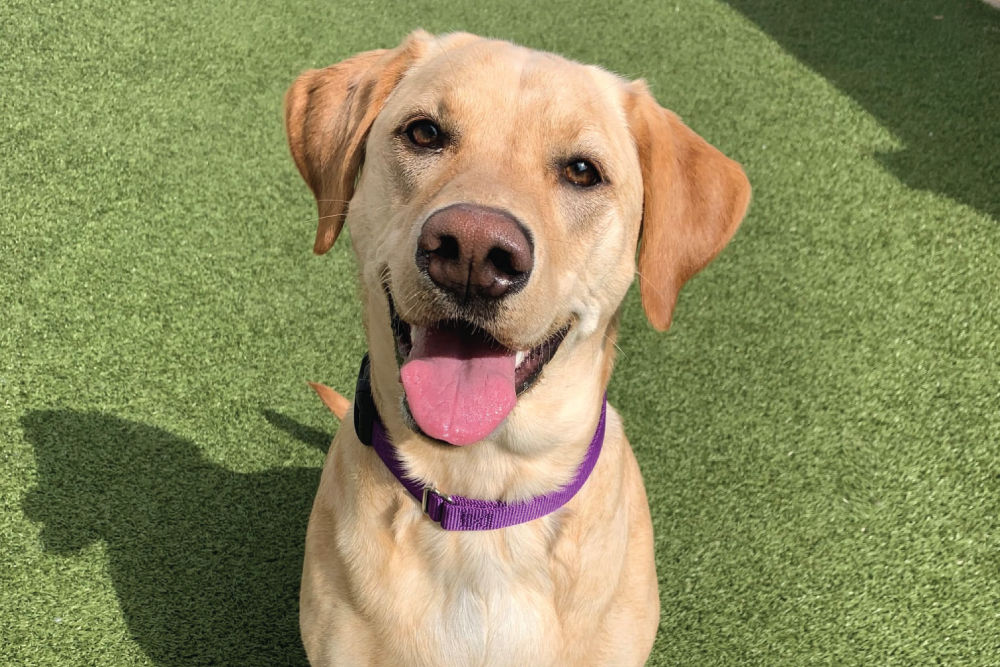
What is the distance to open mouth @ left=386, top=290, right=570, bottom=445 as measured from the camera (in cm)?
164

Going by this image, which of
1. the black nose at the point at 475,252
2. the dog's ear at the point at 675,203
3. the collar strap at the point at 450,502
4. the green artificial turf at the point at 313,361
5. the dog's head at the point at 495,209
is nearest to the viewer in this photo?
the black nose at the point at 475,252

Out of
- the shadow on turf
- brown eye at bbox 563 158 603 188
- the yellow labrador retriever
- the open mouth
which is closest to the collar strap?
the yellow labrador retriever

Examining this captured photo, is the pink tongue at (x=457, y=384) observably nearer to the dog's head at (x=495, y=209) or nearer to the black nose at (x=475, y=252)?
the dog's head at (x=495, y=209)

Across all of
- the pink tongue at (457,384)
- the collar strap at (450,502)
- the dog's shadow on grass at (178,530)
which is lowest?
the dog's shadow on grass at (178,530)

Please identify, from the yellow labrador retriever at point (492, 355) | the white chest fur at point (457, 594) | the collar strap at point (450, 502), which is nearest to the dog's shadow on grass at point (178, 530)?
the yellow labrador retriever at point (492, 355)

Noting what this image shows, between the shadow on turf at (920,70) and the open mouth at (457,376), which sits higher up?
the open mouth at (457,376)

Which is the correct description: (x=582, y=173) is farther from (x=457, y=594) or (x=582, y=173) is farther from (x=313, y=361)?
(x=313, y=361)

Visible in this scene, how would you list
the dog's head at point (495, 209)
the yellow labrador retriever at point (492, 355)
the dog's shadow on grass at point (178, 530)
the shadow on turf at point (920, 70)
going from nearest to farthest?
the dog's head at point (495, 209) < the yellow labrador retriever at point (492, 355) < the dog's shadow on grass at point (178, 530) < the shadow on turf at point (920, 70)

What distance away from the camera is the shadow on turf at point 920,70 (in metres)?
4.89

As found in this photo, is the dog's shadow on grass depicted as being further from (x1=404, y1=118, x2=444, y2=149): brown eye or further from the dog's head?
(x1=404, y1=118, x2=444, y2=149): brown eye

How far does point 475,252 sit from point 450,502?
648mm

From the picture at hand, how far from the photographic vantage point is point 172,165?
420cm

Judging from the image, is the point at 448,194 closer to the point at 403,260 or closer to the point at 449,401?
the point at 403,260

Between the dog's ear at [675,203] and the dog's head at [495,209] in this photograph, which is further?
the dog's ear at [675,203]
